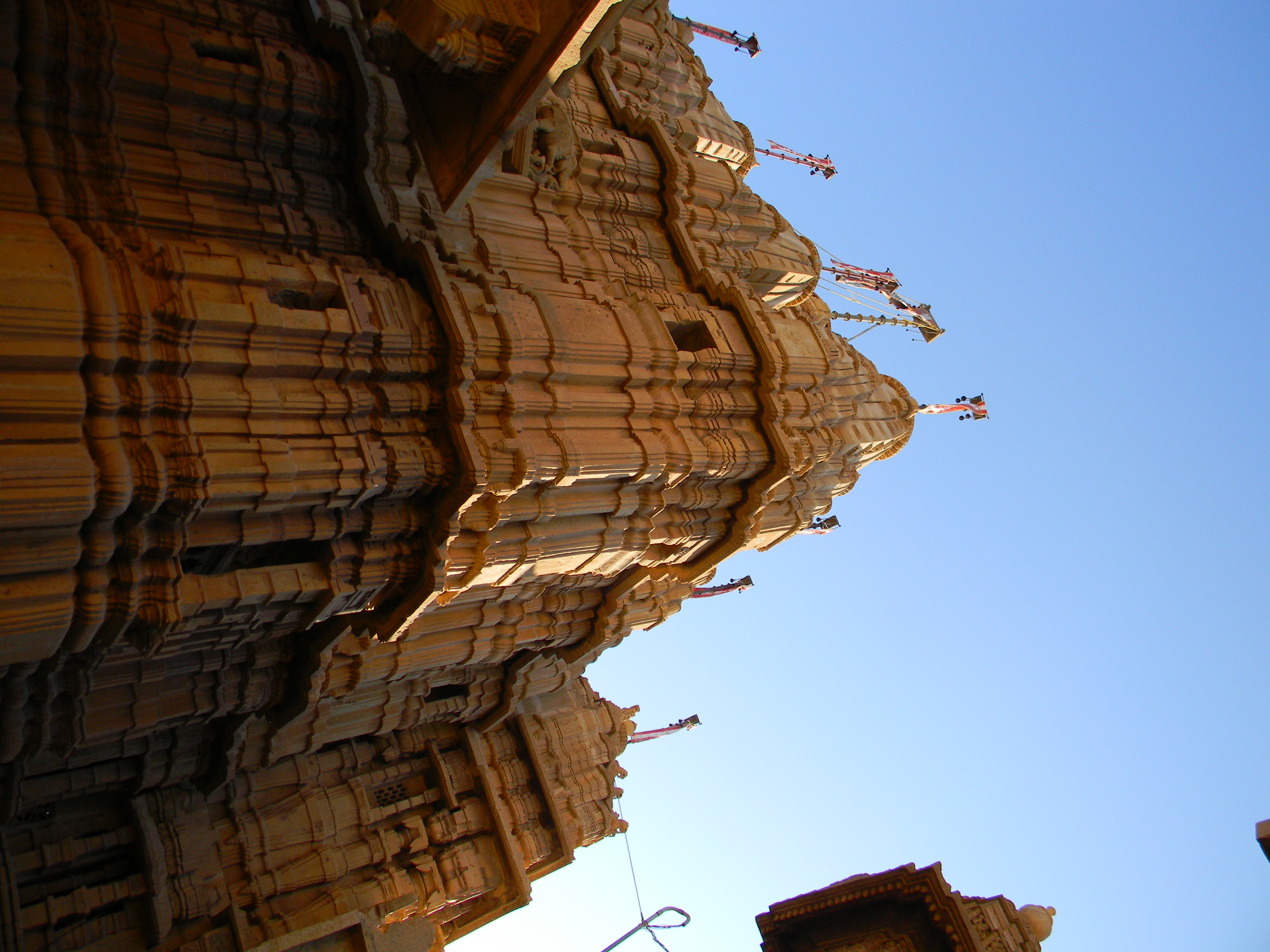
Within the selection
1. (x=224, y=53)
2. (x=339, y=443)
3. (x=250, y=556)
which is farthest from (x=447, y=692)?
(x=224, y=53)

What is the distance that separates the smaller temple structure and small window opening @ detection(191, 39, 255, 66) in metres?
16.3

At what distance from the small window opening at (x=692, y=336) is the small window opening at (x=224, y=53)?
7412 mm

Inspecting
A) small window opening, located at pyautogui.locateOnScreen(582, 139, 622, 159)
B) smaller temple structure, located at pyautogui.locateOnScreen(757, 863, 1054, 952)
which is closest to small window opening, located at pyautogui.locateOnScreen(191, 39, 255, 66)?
small window opening, located at pyautogui.locateOnScreen(582, 139, 622, 159)

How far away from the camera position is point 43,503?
8055mm

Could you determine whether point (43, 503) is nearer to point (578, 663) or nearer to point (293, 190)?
point (293, 190)

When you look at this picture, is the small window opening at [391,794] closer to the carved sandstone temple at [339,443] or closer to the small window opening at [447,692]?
the carved sandstone temple at [339,443]

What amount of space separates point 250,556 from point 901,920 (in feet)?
40.5

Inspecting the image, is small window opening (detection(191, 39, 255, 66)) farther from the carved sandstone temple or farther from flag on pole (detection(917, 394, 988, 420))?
flag on pole (detection(917, 394, 988, 420))

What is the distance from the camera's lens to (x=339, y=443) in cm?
1050

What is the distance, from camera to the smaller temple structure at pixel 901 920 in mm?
15148

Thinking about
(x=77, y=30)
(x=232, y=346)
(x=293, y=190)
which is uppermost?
(x=77, y=30)

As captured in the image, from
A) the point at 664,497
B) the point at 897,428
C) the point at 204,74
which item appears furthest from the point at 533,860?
the point at 204,74

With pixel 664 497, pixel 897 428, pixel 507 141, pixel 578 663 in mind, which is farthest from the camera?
pixel 897 428

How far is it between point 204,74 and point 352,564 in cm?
681
